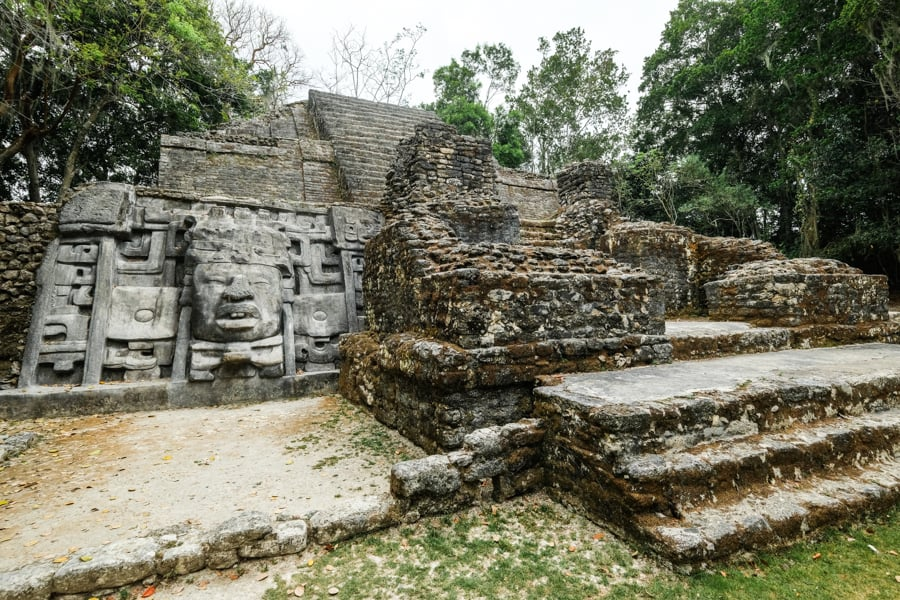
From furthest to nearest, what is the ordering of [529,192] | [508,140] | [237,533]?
[508,140]
[529,192]
[237,533]

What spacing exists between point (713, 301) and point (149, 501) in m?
8.09

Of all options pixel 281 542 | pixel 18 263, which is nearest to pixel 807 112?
pixel 281 542

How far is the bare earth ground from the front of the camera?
2.67 m

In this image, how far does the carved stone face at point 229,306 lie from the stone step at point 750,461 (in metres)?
4.88

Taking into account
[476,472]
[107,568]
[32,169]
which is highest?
[32,169]

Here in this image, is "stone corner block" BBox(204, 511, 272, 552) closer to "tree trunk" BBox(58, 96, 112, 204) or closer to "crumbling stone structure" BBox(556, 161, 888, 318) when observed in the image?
"crumbling stone structure" BBox(556, 161, 888, 318)

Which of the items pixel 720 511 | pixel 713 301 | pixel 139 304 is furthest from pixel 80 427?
pixel 713 301

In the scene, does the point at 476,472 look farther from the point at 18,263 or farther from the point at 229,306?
the point at 18,263

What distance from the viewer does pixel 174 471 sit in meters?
3.50

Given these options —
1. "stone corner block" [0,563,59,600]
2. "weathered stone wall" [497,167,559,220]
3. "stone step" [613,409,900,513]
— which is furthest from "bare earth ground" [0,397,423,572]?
"weathered stone wall" [497,167,559,220]

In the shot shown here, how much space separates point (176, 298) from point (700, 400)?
6.57 meters

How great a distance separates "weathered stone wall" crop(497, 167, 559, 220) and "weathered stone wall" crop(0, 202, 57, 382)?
12539 mm

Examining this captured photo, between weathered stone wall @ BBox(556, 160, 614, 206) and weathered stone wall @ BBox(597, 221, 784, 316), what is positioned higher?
weathered stone wall @ BBox(556, 160, 614, 206)

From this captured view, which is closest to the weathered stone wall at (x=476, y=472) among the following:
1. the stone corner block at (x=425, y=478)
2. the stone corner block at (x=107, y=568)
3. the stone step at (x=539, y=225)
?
the stone corner block at (x=425, y=478)
